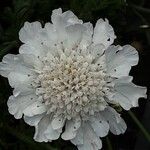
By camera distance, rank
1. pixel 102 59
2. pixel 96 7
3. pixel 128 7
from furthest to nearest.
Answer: pixel 128 7, pixel 96 7, pixel 102 59

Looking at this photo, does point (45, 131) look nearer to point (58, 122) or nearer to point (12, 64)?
point (58, 122)

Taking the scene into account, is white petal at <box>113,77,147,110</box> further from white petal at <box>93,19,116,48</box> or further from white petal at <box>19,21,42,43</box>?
white petal at <box>19,21,42,43</box>

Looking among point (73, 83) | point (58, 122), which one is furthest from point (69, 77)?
point (58, 122)

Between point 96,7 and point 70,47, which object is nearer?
point 70,47

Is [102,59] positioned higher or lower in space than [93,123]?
higher

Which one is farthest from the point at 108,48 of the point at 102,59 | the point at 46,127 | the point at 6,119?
the point at 6,119

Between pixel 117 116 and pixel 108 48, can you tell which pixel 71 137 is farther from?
pixel 108 48
